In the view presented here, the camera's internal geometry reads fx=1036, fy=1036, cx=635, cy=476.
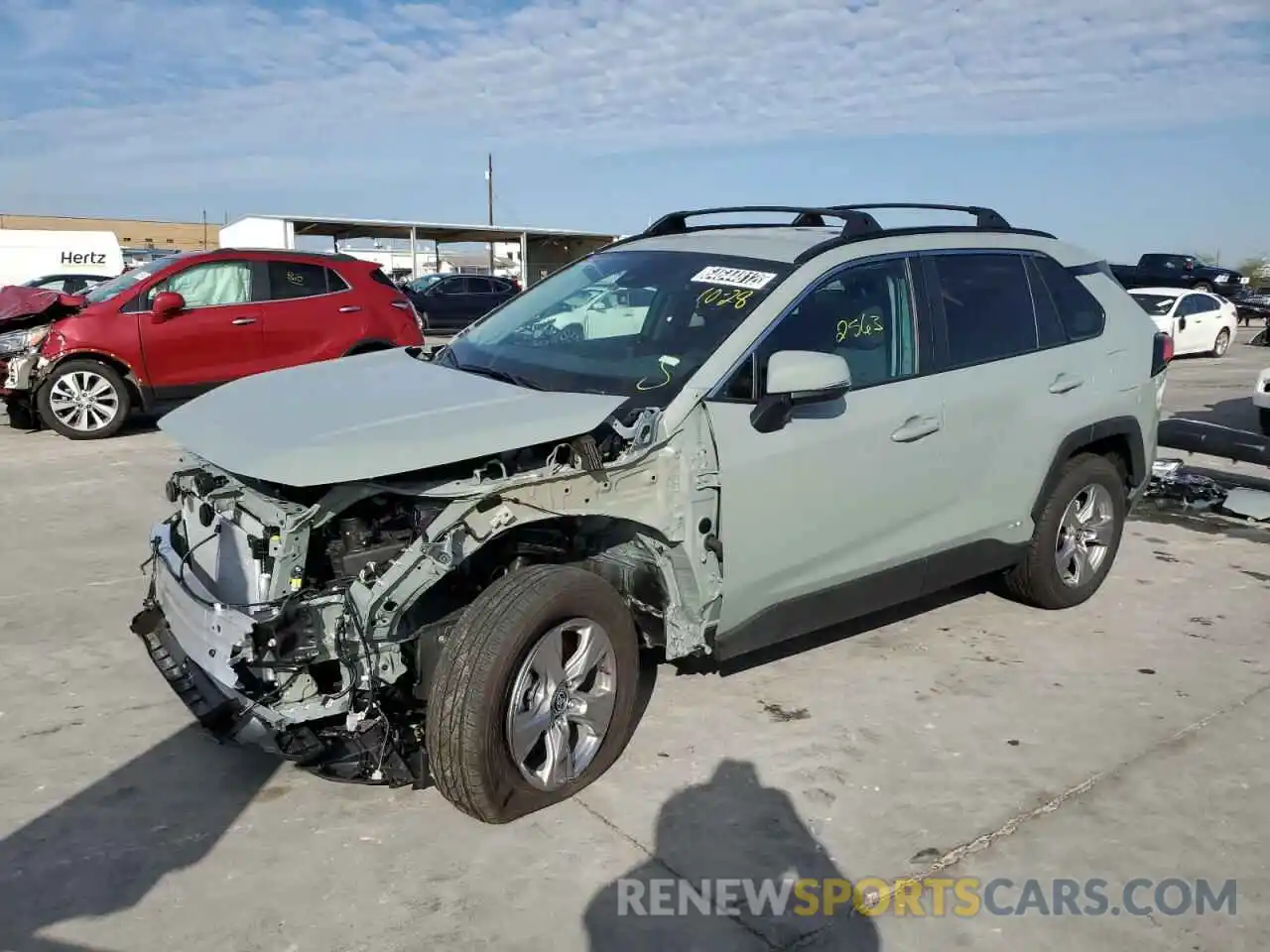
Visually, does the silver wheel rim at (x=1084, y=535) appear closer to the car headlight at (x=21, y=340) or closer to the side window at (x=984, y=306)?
the side window at (x=984, y=306)

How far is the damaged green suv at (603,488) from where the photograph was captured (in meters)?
3.05

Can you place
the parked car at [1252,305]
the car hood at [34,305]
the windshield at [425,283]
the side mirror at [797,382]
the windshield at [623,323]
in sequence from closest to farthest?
the side mirror at [797,382] < the windshield at [623,323] < the car hood at [34,305] < the windshield at [425,283] < the parked car at [1252,305]

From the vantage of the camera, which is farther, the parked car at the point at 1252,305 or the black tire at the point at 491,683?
the parked car at the point at 1252,305

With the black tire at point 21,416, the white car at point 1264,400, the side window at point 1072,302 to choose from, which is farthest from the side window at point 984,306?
the black tire at point 21,416

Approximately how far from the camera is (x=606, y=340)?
4098mm

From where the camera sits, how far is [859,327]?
408 centimetres

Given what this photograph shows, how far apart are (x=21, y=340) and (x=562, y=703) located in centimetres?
943

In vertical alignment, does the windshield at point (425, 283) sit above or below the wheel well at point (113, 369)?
above

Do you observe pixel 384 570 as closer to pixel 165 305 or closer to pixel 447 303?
pixel 165 305

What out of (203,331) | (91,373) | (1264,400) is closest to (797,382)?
(203,331)

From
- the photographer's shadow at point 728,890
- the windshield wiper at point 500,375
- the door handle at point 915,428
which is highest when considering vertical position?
the windshield wiper at point 500,375

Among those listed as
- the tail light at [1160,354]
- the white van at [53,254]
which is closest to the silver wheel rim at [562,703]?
the tail light at [1160,354]

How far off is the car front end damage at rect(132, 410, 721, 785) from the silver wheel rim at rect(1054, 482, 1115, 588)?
238 cm

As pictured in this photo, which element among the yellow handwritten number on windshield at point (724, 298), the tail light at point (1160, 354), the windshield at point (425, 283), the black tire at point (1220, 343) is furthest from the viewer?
the windshield at point (425, 283)
